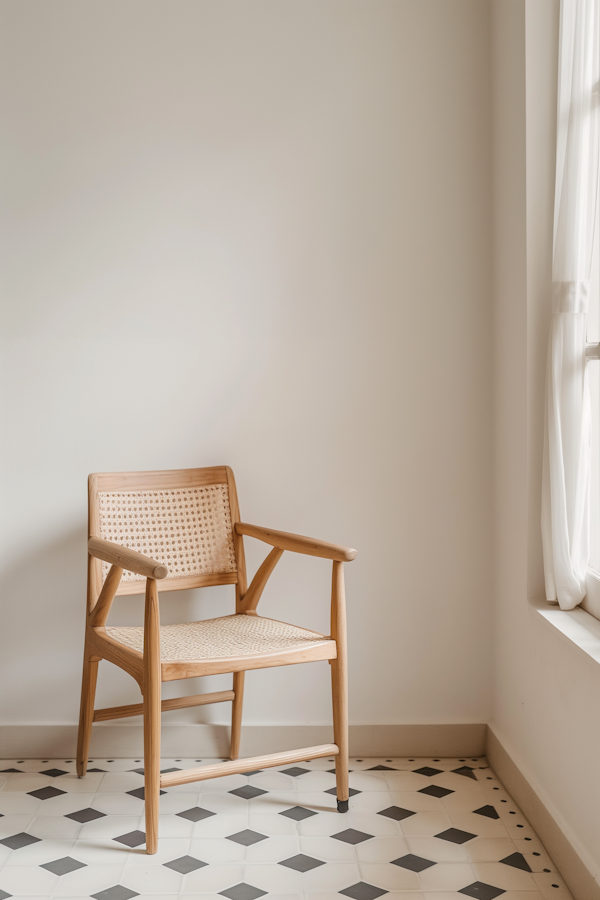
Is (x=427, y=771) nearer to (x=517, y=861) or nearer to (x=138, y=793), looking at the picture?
(x=517, y=861)

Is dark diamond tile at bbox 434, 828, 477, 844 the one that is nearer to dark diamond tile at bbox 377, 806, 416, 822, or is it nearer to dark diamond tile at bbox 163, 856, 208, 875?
dark diamond tile at bbox 377, 806, 416, 822

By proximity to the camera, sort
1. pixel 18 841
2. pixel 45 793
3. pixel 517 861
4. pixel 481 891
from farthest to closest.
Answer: pixel 45 793, pixel 18 841, pixel 517 861, pixel 481 891

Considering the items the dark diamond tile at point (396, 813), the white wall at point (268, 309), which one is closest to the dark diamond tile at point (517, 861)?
the dark diamond tile at point (396, 813)

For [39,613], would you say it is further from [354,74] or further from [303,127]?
[354,74]

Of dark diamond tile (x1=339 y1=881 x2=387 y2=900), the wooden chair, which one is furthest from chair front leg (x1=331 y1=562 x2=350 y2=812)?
dark diamond tile (x1=339 y1=881 x2=387 y2=900)

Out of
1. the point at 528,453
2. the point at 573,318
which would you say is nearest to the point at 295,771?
the point at 528,453

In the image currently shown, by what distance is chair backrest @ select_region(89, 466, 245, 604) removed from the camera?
2244mm

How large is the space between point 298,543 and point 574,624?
72 cm

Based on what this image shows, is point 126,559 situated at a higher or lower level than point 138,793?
higher

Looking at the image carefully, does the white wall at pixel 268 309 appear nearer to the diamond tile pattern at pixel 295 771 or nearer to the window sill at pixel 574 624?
the diamond tile pattern at pixel 295 771

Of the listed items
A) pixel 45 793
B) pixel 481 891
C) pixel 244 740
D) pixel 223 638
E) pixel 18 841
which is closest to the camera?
pixel 481 891

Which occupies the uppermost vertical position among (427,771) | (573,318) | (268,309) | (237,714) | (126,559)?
(268,309)

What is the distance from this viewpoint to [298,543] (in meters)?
2.12

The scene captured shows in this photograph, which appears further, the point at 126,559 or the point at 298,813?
the point at 298,813
